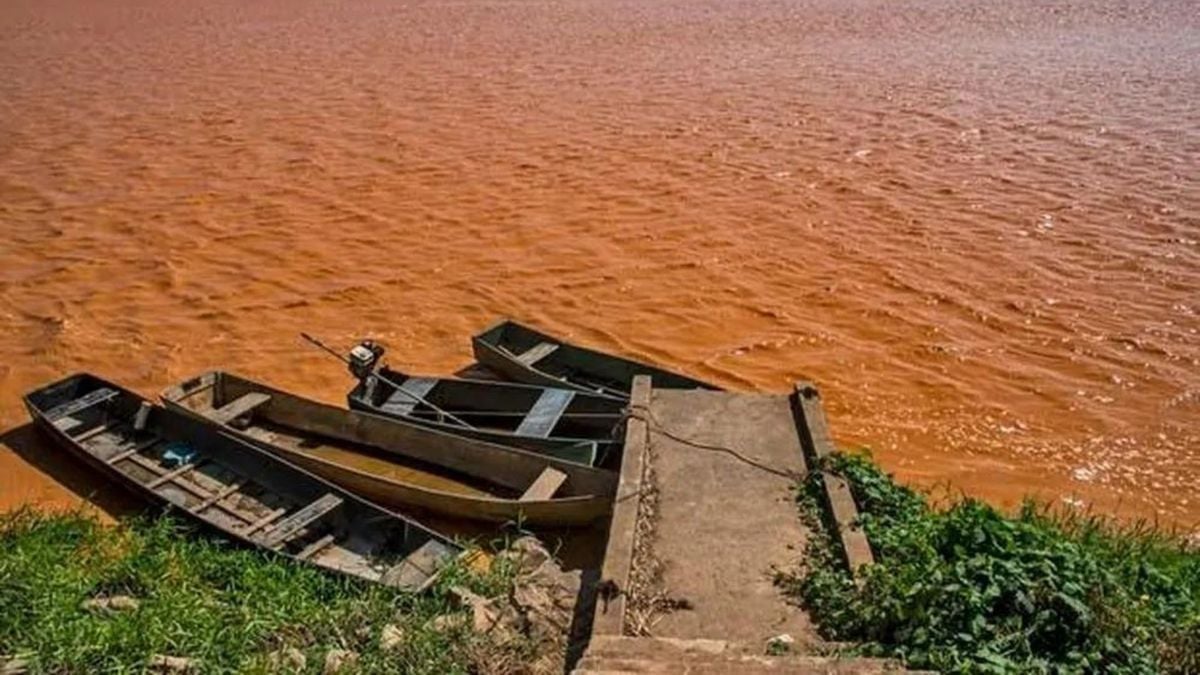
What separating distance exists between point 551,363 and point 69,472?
3.90 metres

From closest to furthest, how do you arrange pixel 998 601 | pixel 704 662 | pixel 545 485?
1. pixel 704 662
2. pixel 998 601
3. pixel 545 485

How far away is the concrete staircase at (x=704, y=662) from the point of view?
4426 millimetres

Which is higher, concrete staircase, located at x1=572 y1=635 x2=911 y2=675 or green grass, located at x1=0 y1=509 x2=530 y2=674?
concrete staircase, located at x1=572 y1=635 x2=911 y2=675

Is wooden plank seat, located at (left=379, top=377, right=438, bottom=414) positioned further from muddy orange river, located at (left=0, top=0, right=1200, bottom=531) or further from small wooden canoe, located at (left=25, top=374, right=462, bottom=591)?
small wooden canoe, located at (left=25, top=374, right=462, bottom=591)

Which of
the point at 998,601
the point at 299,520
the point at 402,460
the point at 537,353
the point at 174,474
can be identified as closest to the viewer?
the point at 998,601

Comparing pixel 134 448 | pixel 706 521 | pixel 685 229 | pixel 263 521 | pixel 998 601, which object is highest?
pixel 998 601

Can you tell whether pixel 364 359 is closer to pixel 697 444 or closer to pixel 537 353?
pixel 537 353

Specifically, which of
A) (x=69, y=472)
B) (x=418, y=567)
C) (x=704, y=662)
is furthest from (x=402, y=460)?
(x=704, y=662)

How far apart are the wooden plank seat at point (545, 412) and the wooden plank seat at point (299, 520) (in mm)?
1428

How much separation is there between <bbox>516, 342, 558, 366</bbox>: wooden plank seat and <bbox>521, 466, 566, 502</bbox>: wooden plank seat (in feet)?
5.72

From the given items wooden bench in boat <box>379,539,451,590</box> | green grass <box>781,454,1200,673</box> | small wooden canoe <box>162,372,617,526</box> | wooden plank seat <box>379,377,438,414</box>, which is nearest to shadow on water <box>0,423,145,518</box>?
small wooden canoe <box>162,372,617,526</box>

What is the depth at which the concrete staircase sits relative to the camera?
174 inches

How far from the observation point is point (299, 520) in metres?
6.61

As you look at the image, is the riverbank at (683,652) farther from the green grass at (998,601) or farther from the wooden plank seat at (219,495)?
the wooden plank seat at (219,495)
